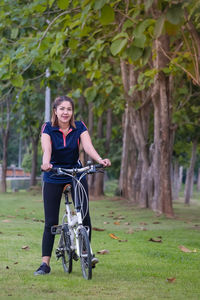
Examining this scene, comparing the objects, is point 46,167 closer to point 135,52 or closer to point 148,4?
point 135,52

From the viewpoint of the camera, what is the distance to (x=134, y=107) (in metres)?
19.9

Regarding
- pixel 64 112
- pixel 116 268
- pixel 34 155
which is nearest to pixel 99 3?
pixel 64 112

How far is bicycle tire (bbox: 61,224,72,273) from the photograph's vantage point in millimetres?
7195

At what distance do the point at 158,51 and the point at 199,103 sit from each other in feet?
27.2

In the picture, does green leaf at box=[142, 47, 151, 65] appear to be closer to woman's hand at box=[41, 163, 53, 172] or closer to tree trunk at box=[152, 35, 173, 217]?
woman's hand at box=[41, 163, 53, 172]

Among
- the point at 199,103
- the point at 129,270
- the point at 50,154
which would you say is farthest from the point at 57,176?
the point at 199,103

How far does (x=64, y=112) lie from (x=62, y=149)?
39 cm

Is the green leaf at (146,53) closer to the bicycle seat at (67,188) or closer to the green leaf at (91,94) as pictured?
the bicycle seat at (67,188)

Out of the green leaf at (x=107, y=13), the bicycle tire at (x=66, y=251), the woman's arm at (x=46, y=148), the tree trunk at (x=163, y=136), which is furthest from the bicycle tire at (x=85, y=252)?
the tree trunk at (x=163, y=136)

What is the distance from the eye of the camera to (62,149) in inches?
280

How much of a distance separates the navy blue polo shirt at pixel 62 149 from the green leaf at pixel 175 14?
80.6 inches

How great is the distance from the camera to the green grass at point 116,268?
617cm

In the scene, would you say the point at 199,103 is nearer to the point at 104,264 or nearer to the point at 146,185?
the point at 146,185

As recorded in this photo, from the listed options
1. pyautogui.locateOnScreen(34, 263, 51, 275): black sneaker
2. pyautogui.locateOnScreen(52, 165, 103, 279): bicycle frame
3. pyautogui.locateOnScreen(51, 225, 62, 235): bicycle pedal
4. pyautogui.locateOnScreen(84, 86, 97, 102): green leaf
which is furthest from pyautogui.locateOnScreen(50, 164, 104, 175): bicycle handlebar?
pyautogui.locateOnScreen(84, 86, 97, 102): green leaf
